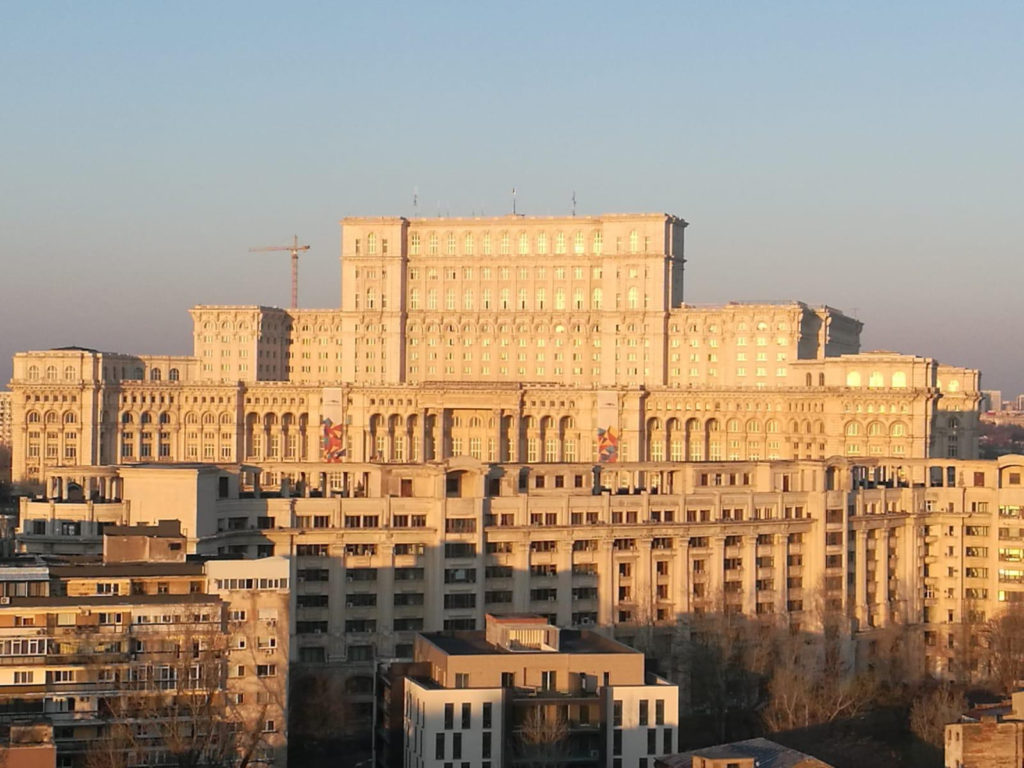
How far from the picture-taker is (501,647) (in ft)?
262

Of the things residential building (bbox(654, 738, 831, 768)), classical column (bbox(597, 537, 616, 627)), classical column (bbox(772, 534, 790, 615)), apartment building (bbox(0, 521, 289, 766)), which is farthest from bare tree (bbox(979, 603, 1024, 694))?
apartment building (bbox(0, 521, 289, 766))

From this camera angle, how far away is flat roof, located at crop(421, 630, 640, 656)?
257 ft

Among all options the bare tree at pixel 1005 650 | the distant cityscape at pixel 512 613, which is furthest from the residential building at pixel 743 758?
the bare tree at pixel 1005 650

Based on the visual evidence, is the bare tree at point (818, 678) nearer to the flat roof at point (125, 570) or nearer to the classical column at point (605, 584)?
the classical column at point (605, 584)

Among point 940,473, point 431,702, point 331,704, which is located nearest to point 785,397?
point 940,473

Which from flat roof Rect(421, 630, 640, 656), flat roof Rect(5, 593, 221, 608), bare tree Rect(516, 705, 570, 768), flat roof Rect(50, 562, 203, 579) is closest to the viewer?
flat roof Rect(5, 593, 221, 608)

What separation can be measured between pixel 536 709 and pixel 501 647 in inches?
186

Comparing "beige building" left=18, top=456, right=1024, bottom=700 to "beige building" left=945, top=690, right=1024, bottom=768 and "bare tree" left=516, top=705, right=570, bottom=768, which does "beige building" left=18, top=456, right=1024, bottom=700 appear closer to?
"bare tree" left=516, top=705, right=570, bottom=768

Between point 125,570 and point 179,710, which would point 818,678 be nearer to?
point 125,570

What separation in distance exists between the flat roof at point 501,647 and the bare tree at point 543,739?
2.78 metres

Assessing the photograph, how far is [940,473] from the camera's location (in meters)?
128

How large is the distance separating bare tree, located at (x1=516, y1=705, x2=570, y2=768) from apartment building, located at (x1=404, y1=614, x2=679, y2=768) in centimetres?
4

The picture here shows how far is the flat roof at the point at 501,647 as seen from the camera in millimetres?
78375

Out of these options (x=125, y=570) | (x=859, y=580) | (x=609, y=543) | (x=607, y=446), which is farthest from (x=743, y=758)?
(x=607, y=446)
